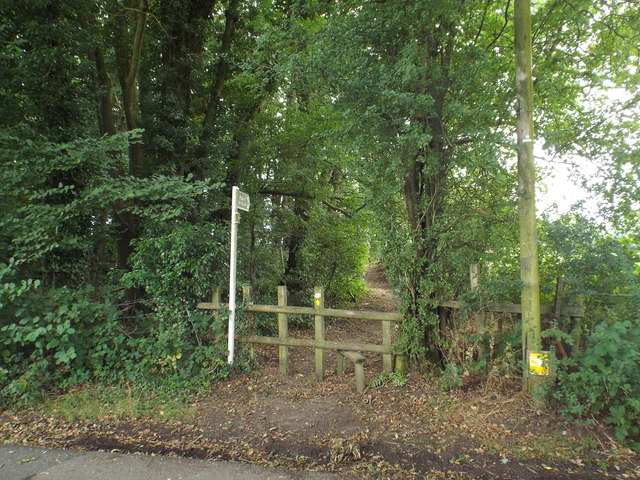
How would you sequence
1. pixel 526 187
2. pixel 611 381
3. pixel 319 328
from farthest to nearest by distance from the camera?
pixel 319 328 → pixel 526 187 → pixel 611 381

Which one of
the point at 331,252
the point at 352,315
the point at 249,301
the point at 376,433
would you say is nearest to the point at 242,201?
the point at 249,301

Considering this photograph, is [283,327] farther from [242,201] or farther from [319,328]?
[242,201]

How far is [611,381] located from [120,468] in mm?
4438

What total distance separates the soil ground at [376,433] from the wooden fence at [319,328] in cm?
41

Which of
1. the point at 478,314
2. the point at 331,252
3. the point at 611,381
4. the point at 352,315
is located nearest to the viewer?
the point at 611,381

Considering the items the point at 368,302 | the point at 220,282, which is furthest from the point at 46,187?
the point at 368,302

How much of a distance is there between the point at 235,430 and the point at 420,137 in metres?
3.85

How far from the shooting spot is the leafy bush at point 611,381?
3668 millimetres

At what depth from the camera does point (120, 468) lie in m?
3.48

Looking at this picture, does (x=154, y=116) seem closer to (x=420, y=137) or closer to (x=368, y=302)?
(x=420, y=137)

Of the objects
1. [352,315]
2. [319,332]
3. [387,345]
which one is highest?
[352,315]

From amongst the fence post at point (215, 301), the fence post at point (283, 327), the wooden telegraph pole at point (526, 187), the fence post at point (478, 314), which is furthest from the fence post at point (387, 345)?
the fence post at point (215, 301)

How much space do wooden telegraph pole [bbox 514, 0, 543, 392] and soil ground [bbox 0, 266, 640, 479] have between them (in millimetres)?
664

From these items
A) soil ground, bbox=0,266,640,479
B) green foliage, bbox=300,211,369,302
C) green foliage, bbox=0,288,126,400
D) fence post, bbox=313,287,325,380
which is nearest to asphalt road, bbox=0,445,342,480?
soil ground, bbox=0,266,640,479
